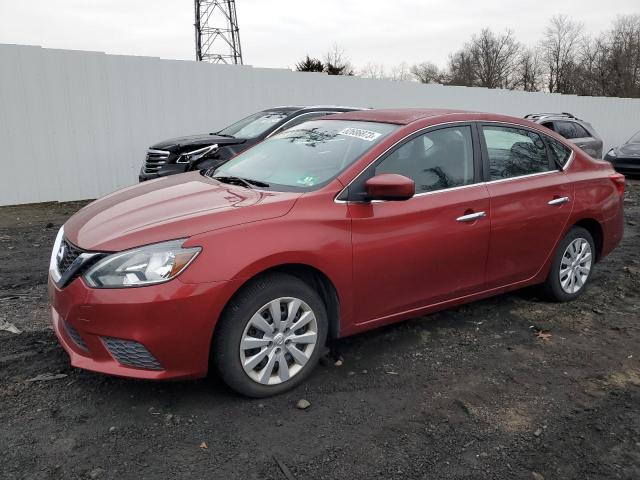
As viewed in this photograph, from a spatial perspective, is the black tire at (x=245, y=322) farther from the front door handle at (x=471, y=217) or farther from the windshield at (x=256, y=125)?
the windshield at (x=256, y=125)

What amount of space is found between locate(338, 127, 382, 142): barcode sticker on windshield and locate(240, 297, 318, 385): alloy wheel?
1.30m

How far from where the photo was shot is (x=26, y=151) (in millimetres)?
9617

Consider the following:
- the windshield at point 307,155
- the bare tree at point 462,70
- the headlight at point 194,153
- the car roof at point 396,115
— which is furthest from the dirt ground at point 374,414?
the bare tree at point 462,70

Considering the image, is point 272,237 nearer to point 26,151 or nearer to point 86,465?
point 86,465

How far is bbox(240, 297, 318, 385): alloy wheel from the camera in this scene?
3031 mm

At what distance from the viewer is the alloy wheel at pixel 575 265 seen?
15.4 ft

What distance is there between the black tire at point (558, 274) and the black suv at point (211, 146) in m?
4.55

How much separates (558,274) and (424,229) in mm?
1737

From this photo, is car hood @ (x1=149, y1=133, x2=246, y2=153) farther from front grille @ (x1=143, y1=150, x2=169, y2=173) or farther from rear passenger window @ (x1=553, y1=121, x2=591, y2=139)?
rear passenger window @ (x1=553, y1=121, x2=591, y2=139)

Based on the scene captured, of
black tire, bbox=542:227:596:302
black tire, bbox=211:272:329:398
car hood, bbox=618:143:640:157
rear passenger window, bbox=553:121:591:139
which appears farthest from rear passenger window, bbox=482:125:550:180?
car hood, bbox=618:143:640:157

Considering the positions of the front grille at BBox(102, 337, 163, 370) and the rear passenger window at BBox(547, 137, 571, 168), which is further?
the rear passenger window at BBox(547, 137, 571, 168)

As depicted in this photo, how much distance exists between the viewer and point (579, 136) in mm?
13461

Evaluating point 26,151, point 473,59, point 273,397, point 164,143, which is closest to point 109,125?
point 26,151

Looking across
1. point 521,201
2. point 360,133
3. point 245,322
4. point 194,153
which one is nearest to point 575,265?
point 521,201
